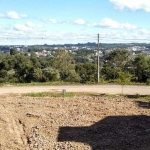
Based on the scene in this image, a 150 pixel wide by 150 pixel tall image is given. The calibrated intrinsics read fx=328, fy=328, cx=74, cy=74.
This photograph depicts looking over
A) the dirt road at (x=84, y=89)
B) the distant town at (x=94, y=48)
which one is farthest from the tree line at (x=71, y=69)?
the dirt road at (x=84, y=89)

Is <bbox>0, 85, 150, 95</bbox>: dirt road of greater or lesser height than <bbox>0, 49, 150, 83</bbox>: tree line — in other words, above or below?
below

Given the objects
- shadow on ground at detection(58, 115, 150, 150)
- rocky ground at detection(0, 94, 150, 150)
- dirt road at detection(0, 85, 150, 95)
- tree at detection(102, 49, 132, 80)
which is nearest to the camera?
shadow on ground at detection(58, 115, 150, 150)

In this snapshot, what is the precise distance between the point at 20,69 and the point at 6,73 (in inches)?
68.9

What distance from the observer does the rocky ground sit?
13.0 metres

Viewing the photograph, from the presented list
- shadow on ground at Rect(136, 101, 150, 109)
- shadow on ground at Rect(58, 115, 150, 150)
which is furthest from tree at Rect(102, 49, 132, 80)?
shadow on ground at Rect(58, 115, 150, 150)

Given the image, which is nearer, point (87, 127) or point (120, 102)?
point (87, 127)

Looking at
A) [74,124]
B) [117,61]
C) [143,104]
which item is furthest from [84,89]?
[117,61]

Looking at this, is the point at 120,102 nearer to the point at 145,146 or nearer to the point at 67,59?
the point at 145,146

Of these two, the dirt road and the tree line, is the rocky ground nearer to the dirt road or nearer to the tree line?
the dirt road

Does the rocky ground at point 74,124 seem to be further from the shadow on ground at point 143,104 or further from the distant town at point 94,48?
the distant town at point 94,48

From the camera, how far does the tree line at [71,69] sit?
35.2 meters

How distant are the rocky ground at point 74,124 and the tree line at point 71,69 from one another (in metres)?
12.3

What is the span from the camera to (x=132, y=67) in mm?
39750

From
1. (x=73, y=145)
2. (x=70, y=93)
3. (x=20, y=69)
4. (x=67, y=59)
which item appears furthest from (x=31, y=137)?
(x=67, y=59)
